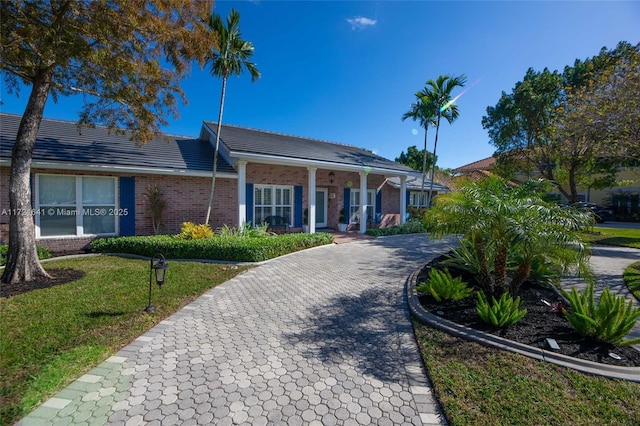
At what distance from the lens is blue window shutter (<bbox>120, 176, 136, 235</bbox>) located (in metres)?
10.6

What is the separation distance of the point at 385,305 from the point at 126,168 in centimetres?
1021

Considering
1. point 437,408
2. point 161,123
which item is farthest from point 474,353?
point 161,123

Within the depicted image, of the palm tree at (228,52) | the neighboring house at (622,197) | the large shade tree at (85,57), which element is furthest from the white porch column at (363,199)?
the neighboring house at (622,197)

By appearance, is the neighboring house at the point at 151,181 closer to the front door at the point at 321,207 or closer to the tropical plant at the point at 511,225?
the front door at the point at 321,207

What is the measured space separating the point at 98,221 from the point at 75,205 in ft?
2.88

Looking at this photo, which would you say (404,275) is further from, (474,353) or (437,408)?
(437,408)

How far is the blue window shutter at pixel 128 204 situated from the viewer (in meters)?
10.6

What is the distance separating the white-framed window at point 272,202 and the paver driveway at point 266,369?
7.99 metres

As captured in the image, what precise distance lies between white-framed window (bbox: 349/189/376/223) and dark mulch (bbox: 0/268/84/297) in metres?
13.0

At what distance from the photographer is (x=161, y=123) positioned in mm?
9086

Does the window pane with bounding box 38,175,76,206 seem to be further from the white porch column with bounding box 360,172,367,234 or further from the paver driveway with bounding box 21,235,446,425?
the white porch column with bounding box 360,172,367,234

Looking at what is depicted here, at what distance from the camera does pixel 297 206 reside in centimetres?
1498

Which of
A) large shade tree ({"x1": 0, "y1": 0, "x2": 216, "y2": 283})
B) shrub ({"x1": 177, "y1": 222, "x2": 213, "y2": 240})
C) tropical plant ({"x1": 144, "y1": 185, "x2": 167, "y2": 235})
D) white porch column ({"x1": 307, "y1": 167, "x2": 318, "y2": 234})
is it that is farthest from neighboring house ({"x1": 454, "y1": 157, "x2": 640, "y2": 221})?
large shade tree ({"x1": 0, "y1": 0, "x2": 216, "y2": 283})

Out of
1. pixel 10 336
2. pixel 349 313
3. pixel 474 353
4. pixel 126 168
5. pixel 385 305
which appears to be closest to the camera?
pixel 474 353
